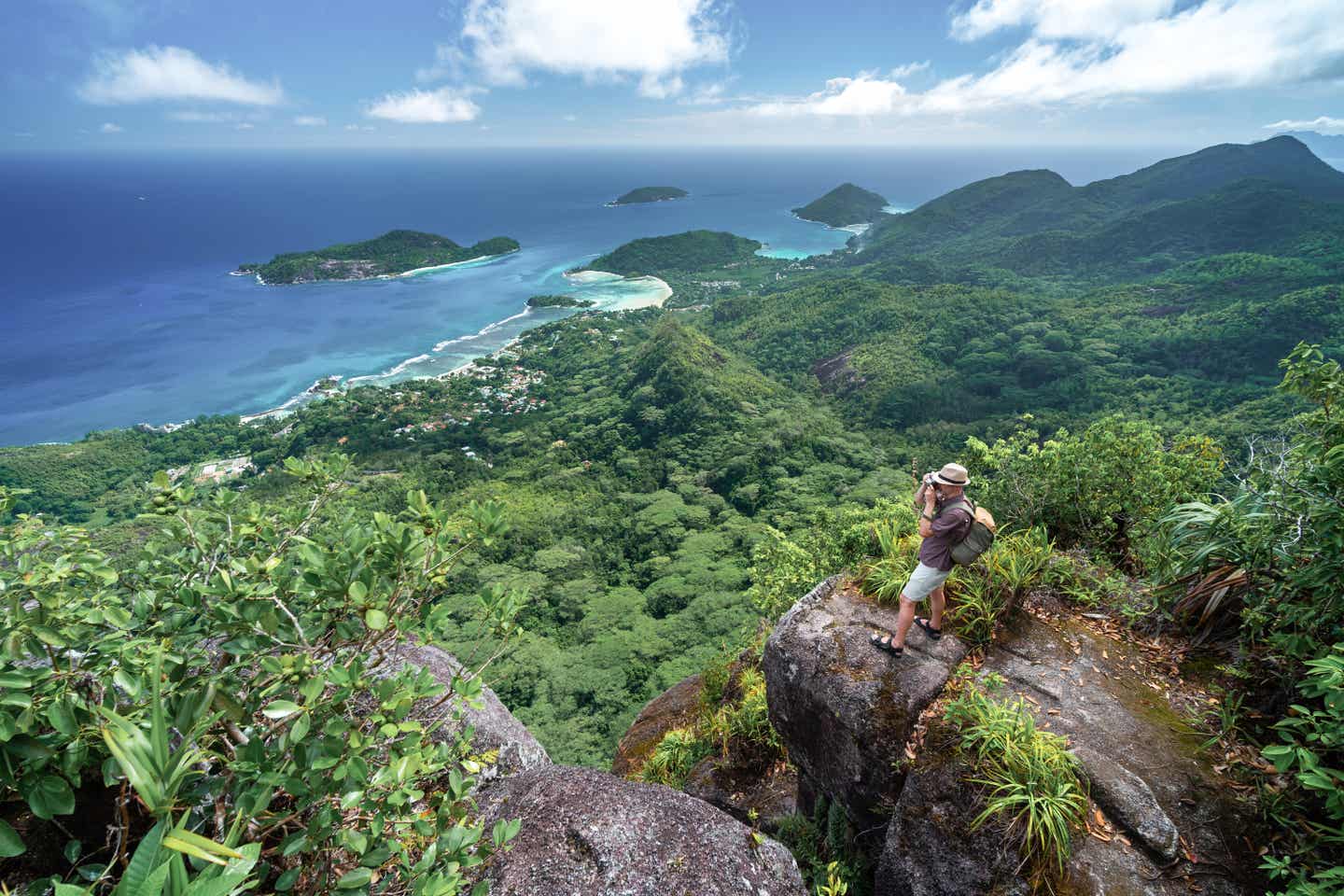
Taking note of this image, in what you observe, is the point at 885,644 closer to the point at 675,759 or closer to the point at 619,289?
the point at 675,759

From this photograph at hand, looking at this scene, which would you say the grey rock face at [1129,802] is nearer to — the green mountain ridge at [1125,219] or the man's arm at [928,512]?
the man's arm at [928,512]

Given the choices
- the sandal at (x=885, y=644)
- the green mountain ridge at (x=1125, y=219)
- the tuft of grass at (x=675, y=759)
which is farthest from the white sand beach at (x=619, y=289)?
the sandal at (x=885, y=644)

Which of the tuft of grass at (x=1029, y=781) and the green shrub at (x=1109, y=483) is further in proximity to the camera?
the green shrub at (x=1109, y=483)

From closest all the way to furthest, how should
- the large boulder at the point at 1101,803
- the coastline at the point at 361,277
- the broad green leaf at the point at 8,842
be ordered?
the broad green leaf at the point at 8,842 < the large boulder at the point at 1101,803 < the coastline at the point at 361,277

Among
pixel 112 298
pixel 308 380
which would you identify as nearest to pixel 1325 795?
pixel 308 380

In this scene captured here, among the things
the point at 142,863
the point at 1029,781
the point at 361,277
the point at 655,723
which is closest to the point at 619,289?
the point at 361,277

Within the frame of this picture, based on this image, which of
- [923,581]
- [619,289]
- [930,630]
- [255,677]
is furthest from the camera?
[619,289]

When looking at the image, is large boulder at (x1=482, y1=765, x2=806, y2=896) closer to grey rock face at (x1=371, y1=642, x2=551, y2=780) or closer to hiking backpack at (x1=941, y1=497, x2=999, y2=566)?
grey rock face at (x1=371, y1=642, x2=551, y2=780)
